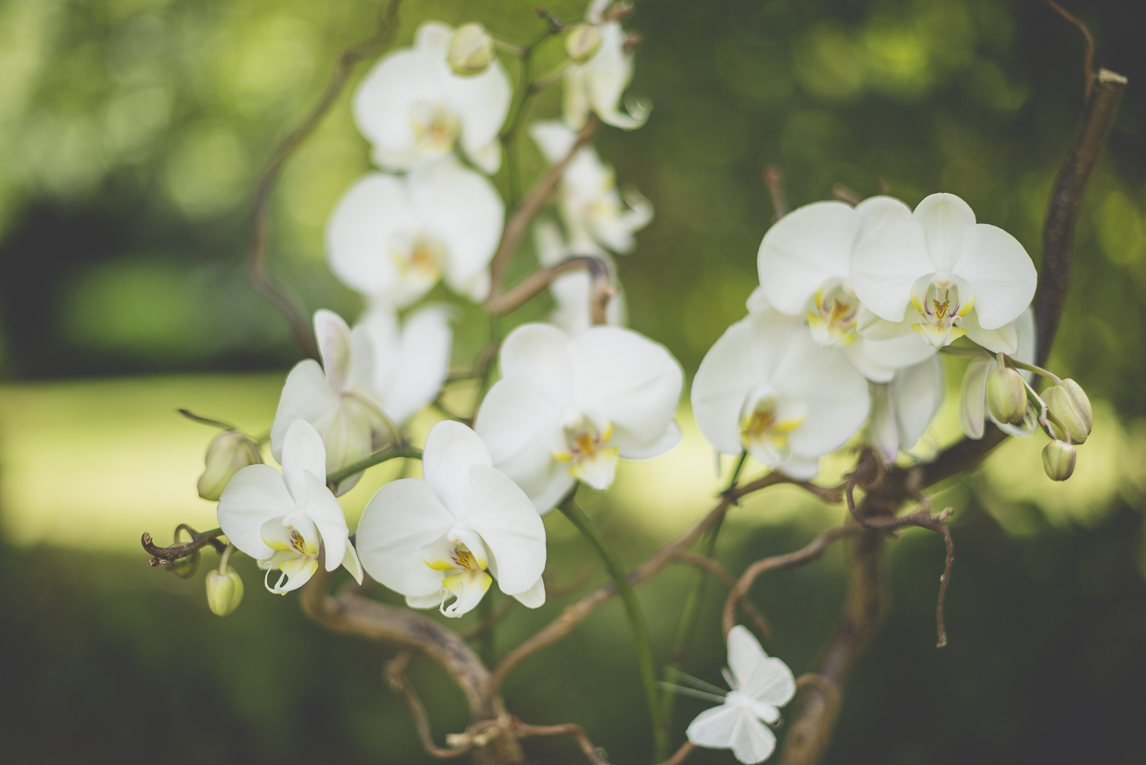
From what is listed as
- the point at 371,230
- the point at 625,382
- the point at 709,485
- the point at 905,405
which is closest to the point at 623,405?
the point at 625,382

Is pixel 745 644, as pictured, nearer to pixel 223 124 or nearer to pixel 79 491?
pixel 223 124

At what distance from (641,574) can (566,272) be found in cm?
14

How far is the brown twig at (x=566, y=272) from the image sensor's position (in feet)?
1.02

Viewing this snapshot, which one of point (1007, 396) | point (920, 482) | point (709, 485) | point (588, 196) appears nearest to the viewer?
point (1007, 396)

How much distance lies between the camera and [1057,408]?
25 cm

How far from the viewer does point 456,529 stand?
27 cm

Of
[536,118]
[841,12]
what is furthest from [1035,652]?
[536,118]

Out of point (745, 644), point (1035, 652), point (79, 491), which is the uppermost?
point (745, 644)

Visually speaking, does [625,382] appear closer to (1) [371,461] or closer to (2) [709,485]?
(1) [371,461]

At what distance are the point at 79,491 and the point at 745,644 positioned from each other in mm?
3586

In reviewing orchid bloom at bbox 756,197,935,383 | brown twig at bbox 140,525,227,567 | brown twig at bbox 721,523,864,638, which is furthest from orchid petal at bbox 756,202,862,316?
brown twig at bbox 140,525,227,567

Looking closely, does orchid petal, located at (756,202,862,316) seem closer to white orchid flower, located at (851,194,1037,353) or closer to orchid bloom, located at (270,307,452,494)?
white orchid flower, located at (851,194,1037,353)

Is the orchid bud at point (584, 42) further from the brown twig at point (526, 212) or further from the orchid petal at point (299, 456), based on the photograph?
the orchid petal at point (299, 456)

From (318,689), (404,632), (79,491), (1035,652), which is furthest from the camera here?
(79,491)
